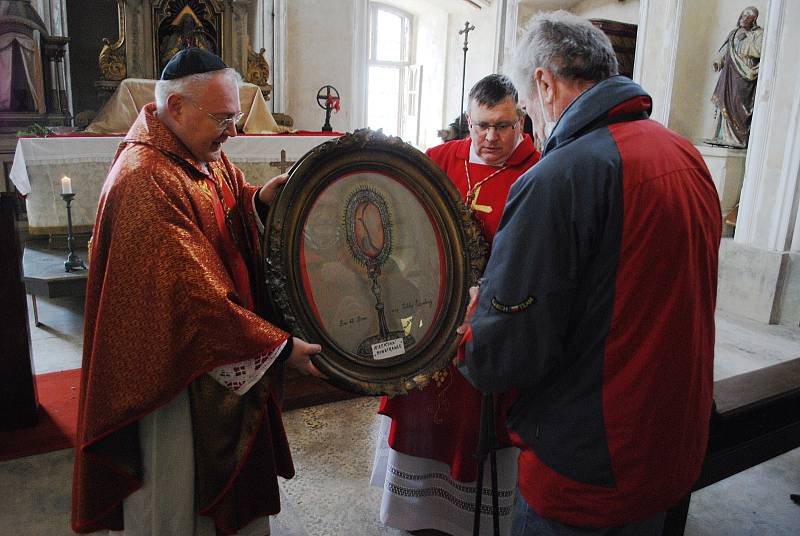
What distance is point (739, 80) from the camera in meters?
7.28

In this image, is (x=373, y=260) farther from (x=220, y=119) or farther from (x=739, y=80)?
(x=739, y=80)

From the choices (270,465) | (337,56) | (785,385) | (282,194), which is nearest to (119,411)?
(270,465)

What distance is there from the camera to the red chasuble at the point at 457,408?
2.27 m

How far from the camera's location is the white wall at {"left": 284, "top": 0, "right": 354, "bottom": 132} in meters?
10.5

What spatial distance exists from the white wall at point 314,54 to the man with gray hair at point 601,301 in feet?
32.1

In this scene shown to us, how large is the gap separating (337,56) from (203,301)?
997cm

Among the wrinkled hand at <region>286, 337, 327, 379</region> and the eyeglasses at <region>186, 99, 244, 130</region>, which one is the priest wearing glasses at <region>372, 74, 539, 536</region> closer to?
the wrinkled hand at <region>286, 337, 327, 379</region>

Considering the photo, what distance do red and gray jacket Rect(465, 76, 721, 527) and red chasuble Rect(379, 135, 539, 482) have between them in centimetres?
86

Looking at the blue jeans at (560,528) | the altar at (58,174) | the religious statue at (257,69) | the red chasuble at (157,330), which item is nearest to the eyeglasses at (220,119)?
the red chasuble at (157,330)

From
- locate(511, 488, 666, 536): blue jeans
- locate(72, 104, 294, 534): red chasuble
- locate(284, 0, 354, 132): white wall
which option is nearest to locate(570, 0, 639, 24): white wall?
locate(284, 0, 354, 132): white wall

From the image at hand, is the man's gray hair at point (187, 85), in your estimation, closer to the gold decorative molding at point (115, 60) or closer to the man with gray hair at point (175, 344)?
the man with gray hair at point (175, 344)

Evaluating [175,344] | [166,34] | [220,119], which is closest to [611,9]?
[166,34]

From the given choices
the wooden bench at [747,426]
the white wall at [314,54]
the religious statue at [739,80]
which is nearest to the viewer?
the wooden bench at [747,426]

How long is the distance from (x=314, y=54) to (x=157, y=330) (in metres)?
9.89
